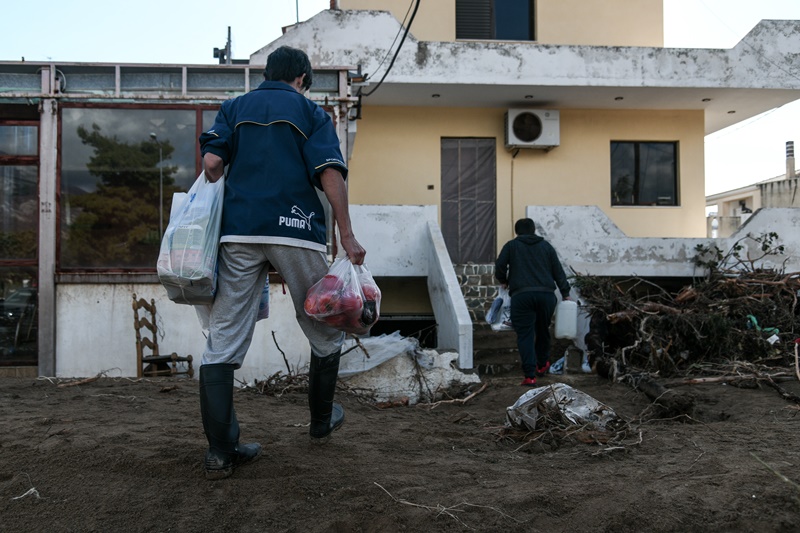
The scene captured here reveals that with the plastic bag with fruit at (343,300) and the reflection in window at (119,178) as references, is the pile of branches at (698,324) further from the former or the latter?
the reflection in window at (119,178)

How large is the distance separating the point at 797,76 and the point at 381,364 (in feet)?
33.8

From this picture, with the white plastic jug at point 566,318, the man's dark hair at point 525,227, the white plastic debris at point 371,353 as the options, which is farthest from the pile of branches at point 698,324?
the white plastic debris at point 371,353

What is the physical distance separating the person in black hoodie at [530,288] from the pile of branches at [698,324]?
122cm

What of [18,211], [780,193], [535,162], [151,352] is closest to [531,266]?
[151,352]

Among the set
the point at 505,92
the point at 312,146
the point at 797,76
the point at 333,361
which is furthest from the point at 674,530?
the point at 797,76

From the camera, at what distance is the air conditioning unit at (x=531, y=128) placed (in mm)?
13789

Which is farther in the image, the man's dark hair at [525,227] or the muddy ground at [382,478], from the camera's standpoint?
the man's dark hair at [525,227]

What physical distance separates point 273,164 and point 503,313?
596cm

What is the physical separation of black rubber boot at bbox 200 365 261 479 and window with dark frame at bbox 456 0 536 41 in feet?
40.1

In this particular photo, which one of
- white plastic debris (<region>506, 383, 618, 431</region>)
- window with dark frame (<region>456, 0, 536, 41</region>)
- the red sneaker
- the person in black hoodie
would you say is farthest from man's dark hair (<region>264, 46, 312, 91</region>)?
window with dark frame (<region>456, 0, 536, 41</region>)

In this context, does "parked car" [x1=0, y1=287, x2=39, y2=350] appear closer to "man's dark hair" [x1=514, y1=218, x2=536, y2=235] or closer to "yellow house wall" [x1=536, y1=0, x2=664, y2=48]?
"man's dark hair" [x1=514, y1=218, x2=536, y2=235]

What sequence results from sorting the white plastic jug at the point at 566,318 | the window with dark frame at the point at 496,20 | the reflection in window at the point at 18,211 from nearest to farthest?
1. the white plastic jug at the point at 566,318
2. the reflection in window at the point at 18,211
3. the window with dark frame at the point at 496,20

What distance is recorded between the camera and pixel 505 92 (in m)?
13.3

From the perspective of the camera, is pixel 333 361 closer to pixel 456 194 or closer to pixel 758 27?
pixel 456 194
